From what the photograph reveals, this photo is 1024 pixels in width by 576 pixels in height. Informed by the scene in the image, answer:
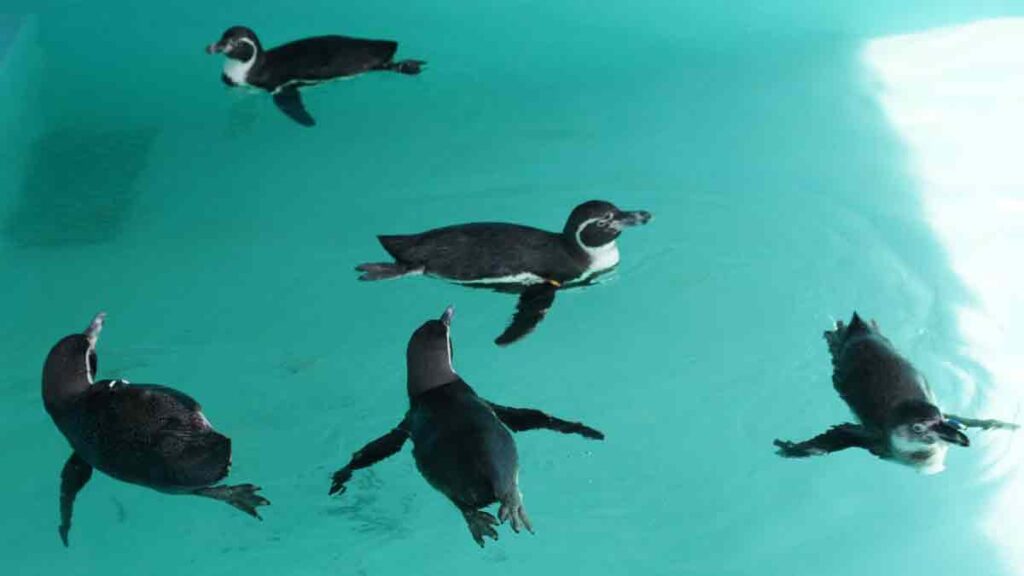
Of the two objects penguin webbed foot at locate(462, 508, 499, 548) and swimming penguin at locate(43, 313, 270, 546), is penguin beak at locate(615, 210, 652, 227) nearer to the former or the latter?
penguin webbed foot at locate(462, 508, 499, 548)

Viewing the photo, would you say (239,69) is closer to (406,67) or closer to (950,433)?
(406,67)

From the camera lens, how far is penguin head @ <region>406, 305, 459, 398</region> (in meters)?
2.67

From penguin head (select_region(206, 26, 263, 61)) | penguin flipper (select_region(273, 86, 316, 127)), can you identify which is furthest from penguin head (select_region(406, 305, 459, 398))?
penguin head (select_region(206, 26, 263, 61))

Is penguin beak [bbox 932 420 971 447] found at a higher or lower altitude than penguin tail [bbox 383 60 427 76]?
higher

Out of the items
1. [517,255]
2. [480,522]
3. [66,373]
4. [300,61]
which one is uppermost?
[517,255]

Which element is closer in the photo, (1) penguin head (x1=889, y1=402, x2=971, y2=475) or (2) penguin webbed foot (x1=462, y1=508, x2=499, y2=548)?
(2) penguin webbed foot (x1=462, y1=508, x2=499, y2=548)

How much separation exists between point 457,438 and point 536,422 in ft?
1.22

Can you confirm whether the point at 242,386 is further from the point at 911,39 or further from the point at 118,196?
the point at 911,39

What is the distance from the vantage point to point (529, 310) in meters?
2.99

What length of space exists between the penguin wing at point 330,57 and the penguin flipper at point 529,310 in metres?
1.15

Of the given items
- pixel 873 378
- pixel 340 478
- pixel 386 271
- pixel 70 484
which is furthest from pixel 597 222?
pixel 70 484

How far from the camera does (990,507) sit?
277 cm

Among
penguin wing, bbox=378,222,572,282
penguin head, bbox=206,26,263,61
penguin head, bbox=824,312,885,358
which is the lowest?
penguin head, bbox=206,26,263,61

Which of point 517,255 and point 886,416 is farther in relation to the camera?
point 517,255
